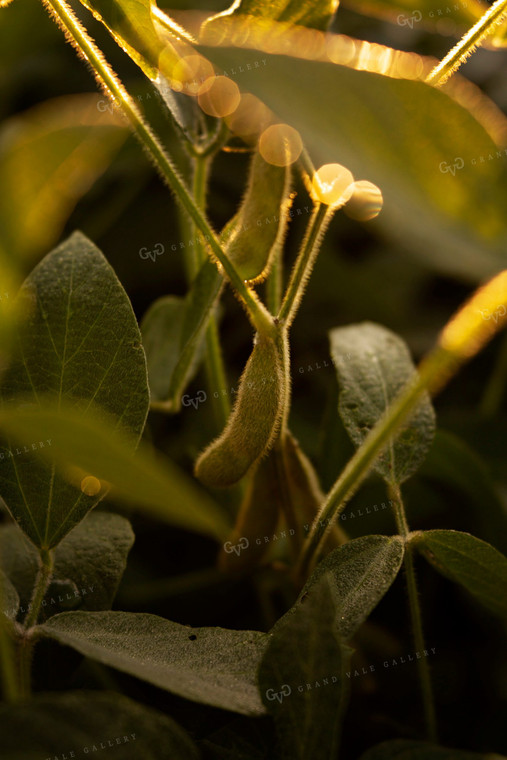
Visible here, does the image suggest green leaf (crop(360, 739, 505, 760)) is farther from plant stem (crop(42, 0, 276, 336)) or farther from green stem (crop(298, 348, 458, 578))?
plant stem (crop(42, 0, 276, 336))

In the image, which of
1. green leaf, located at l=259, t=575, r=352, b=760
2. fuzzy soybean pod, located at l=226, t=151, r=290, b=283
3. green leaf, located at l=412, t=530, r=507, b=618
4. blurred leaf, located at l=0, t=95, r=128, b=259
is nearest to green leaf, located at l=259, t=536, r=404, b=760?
green leaf, located at l=259, t=575, r=352, b=760

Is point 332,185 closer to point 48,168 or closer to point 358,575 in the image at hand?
point 358,575

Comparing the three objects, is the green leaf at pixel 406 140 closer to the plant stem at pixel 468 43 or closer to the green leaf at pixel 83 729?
the plant stem at pixel 468 43

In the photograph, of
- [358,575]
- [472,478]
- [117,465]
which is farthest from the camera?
[472,478]

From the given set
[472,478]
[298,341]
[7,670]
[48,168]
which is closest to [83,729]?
[7,670]

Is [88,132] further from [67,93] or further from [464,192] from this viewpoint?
[464,192]

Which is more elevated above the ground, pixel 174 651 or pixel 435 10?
pixel 435 10
